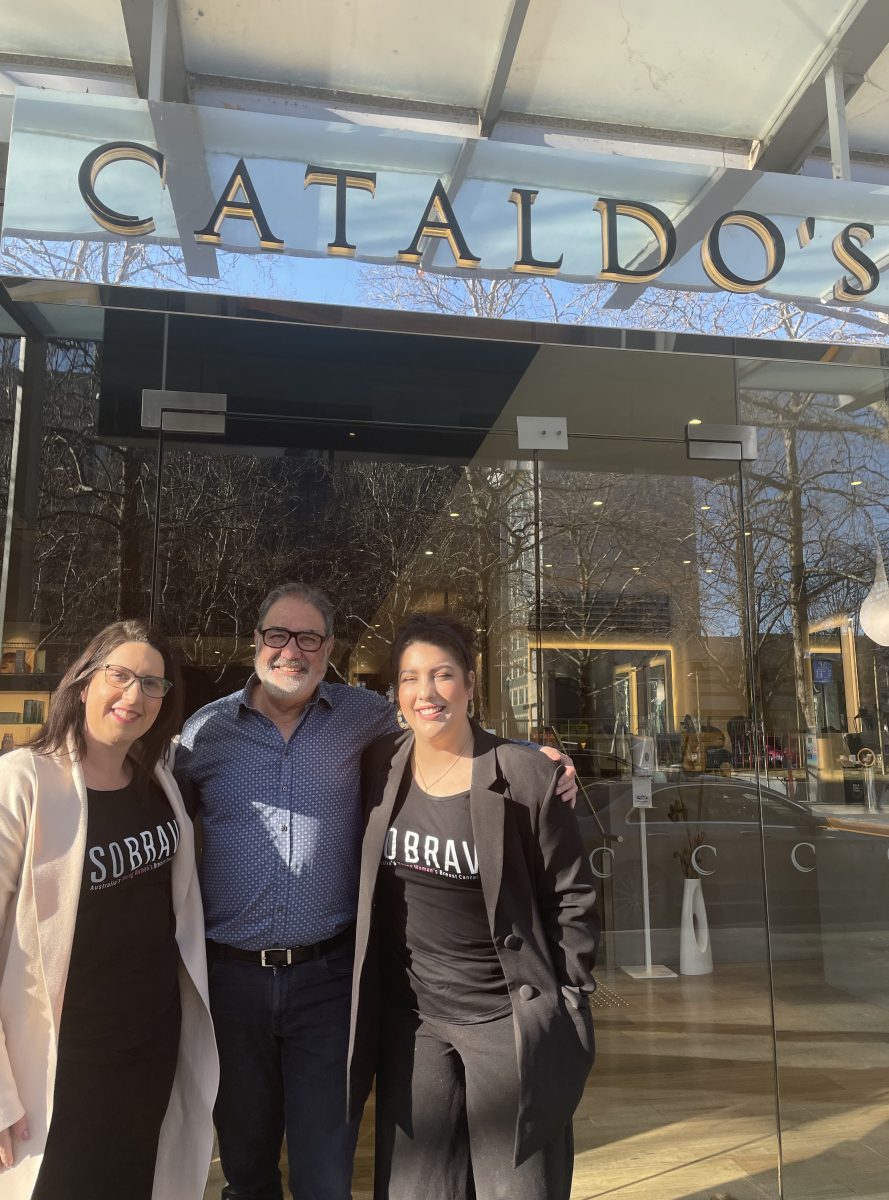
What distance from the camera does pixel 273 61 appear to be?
8.58 feet

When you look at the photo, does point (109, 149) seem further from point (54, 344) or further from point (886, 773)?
point (886, 773)

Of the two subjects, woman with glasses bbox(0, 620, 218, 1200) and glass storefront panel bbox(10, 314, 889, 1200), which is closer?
woman with glasses bbox(0, 620, 218, 1200)

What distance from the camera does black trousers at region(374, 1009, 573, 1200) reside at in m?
1.65

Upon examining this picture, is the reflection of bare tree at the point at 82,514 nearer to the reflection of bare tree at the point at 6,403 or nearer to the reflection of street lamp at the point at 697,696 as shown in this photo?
the reflection of bare tree at the point at 6,403

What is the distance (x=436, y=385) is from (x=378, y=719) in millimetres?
3145

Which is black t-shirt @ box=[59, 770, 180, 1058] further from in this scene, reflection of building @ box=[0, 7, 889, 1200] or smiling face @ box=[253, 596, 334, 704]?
reflection of building @ box=[0, 7, 889, 1200]

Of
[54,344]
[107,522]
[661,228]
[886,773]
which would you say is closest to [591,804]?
[886,773]

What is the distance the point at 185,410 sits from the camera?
4523mm

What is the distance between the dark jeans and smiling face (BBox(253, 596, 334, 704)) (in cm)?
62

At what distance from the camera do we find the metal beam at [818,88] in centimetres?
249

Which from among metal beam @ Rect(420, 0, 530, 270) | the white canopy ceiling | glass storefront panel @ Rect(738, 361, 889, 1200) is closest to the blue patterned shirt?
metal beam @ Rect(420, 0, 530, 270)

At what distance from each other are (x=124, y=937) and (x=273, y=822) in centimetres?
40

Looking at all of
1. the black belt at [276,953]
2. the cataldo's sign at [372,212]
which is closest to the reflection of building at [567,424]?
the cataldo's sign at [372,212]

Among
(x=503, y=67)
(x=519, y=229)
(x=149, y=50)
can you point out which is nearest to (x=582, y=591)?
(x=519, y=229)
